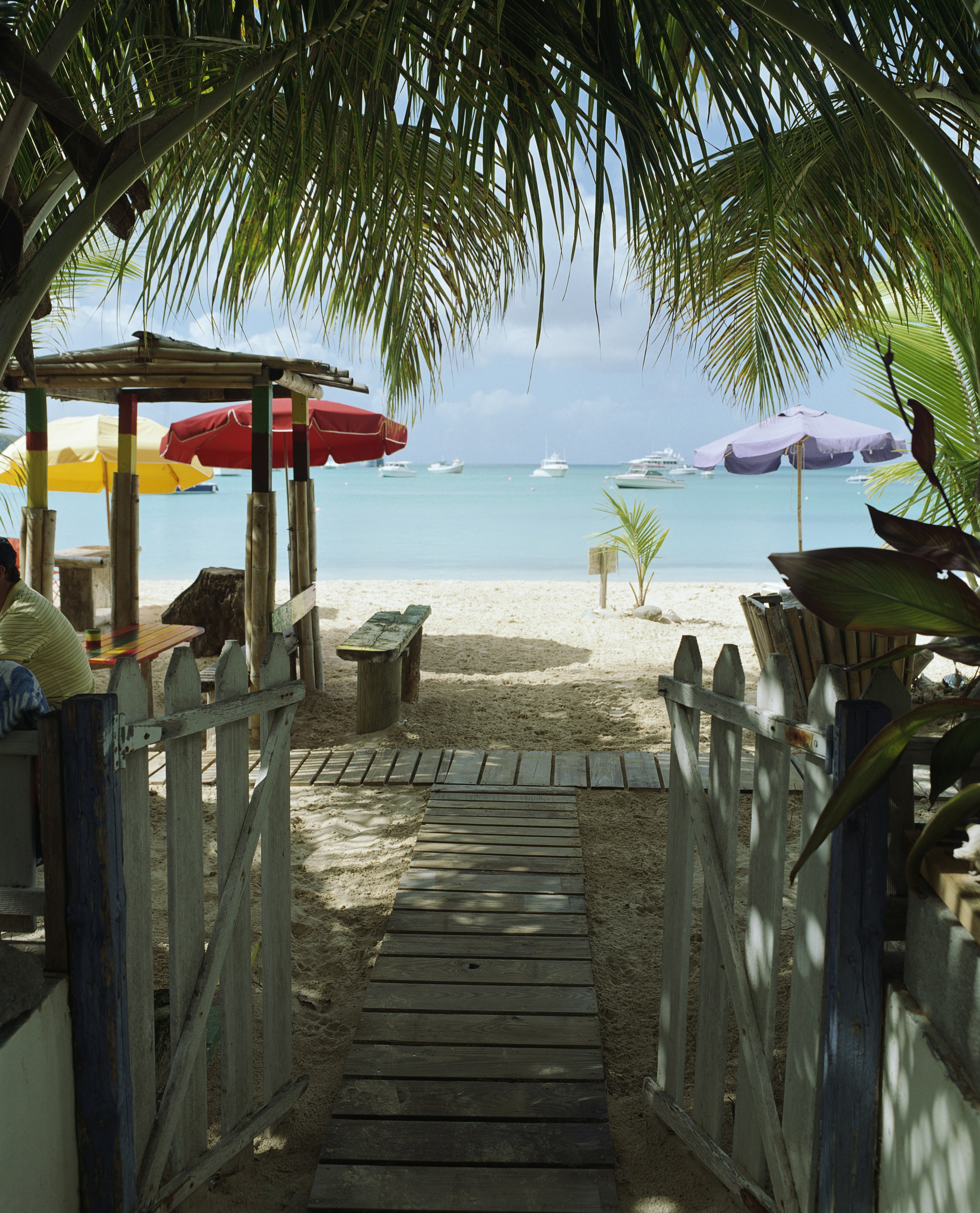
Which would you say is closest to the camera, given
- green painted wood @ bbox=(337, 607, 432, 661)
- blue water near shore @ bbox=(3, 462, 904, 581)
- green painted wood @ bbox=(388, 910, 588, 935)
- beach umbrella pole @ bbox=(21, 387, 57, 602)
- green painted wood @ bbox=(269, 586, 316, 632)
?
green painted wood @ bbox=(388, 910, 588, 935)

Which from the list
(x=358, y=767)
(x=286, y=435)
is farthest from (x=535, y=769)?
(x=286, y=435)

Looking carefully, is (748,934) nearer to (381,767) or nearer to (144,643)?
(381,767)

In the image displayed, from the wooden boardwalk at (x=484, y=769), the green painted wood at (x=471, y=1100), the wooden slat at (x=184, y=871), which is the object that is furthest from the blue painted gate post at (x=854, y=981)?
the wooden boardwalk at (x=484, y=769)

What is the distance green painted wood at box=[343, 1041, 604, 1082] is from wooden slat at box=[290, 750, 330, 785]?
246 centimetres

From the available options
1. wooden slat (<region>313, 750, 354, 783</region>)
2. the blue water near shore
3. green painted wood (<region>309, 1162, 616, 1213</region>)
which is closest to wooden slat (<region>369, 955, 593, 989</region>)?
green painted wood (<region>309, 1162, 616, 1213</region>)

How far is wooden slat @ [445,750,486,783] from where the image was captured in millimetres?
4957

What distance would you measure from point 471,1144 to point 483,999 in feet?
1.92

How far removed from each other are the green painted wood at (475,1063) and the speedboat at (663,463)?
76076 millimetres

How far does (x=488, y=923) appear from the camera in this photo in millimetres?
3223

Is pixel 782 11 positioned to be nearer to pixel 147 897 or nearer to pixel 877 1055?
pixel 877 1055

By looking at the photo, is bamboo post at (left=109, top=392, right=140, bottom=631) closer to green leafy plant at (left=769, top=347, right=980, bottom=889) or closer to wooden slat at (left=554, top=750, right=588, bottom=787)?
wooden slat at (left=554, top=750, right=588, bottom=787)

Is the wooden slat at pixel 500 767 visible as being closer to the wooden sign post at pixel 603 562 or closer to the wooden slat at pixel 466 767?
the wooden slat at pixel 466 767

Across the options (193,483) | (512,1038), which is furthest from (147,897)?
(193,483)

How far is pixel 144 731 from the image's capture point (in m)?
1.73
